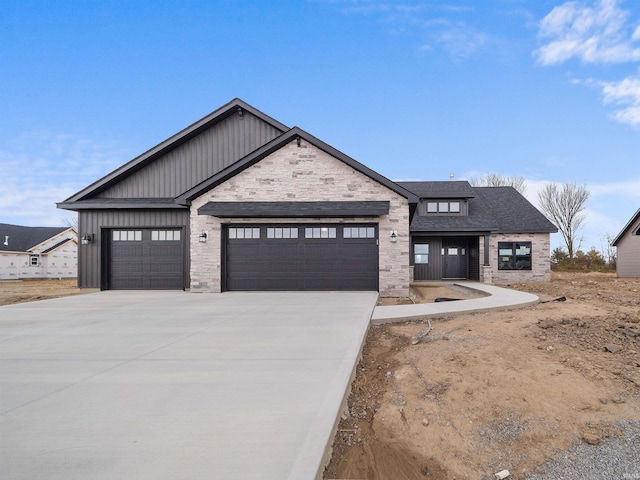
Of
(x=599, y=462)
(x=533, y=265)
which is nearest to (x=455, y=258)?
(x=533, y=265)

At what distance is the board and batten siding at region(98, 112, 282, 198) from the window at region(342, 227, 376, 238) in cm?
622

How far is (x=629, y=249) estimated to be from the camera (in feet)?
72.6

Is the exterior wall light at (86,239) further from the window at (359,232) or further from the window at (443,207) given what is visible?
the window at (443,207)

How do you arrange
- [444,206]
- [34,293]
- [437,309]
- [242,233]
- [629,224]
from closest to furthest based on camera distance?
1. [437,309]
2. [242,233]
3. [34,293]
4. [444,206]
5. [629,224]

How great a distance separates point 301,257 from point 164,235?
645 centimetres

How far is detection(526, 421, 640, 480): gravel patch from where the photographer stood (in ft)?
8.60

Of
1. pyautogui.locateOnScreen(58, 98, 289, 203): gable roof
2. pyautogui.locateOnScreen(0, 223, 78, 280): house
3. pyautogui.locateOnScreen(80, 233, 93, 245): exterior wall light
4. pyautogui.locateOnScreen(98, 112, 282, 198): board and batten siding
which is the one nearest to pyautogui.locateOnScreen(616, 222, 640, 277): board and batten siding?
pyautogui.locateOnScreen(58, 98, 289, 203): gable roof

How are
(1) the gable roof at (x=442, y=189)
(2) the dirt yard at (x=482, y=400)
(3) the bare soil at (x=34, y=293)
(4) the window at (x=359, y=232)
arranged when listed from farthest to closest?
(1) the gable roof at (x=442, y=189) → (3) the bare soil at (x=34, y=293) → (4) the window at (x=359, y=232) → (2) the dirt yard at (x=482, y=400)

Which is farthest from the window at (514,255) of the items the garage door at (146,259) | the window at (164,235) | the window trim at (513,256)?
the window at (164,235)

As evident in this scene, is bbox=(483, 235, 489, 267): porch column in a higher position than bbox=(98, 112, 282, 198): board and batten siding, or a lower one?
lower

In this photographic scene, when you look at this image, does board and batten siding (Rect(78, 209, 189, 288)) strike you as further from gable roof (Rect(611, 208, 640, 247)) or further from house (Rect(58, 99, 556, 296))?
gable roof (Rect(611, 208, 640, 247))

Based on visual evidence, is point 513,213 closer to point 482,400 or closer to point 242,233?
point 242,233

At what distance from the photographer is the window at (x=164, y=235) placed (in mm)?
14359

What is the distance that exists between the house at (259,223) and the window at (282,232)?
4cm
